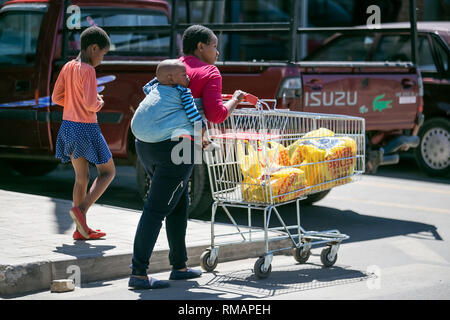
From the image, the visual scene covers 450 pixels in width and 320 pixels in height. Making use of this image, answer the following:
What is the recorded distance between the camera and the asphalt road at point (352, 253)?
18.6 ft

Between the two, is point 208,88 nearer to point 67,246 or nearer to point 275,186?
point 275,186

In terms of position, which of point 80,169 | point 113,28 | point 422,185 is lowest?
point 422,185

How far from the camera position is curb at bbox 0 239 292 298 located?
18.1 feet

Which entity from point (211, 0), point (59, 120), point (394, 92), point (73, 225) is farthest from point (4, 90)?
point (211, 0)

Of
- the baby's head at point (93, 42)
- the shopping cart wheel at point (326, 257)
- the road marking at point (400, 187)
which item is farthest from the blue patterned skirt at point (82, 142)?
the road marking at point (400, 187)

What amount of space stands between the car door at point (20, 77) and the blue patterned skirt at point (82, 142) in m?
2.52

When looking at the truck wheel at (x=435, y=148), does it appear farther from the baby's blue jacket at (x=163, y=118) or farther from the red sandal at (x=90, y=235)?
the baby's blue jacket at (x=163, y=118)

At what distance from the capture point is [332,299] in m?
5.46

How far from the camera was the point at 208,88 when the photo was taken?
18.6 ft

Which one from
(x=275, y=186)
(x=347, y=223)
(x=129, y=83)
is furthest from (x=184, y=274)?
(x=129, y=83)

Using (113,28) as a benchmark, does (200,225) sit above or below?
below

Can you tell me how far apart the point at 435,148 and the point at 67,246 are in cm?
715

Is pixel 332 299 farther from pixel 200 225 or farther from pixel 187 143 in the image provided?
pixel 200 225
